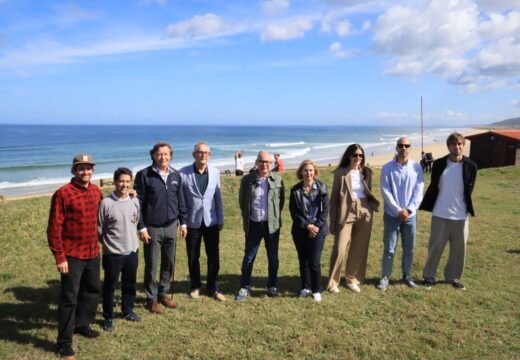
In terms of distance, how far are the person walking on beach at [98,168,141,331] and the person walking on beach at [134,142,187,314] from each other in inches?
8.1

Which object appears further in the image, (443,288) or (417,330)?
(443,288)

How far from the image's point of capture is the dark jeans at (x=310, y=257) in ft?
16.0

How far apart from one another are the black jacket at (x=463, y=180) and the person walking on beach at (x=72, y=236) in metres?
3.89

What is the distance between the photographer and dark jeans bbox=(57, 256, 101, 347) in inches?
145

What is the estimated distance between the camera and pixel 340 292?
5176 millimetres

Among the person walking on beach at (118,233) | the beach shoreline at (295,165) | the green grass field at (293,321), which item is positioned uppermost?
the person walking on beach at (118,233)

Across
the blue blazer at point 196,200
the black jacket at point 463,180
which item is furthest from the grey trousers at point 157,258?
the black jacket at point 463,180

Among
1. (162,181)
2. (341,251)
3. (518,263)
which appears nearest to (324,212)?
(341,251)

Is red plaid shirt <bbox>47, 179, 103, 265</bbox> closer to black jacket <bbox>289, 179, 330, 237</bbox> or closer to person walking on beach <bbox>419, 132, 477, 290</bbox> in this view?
black jacket <bbox>289, 179, 330, 237</bbox>

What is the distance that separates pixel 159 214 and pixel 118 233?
0.54 m

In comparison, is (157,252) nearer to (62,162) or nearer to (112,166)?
(112,166)

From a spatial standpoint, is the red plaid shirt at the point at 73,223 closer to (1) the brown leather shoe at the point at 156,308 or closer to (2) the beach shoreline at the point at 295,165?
(1) the brown leather shoe at the point at 156,308

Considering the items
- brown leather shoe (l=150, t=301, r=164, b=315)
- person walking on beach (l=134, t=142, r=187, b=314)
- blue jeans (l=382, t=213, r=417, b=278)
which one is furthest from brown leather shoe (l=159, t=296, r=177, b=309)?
blue jeans (l=382, t=213, r=417, b=278)

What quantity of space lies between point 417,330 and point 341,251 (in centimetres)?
128
